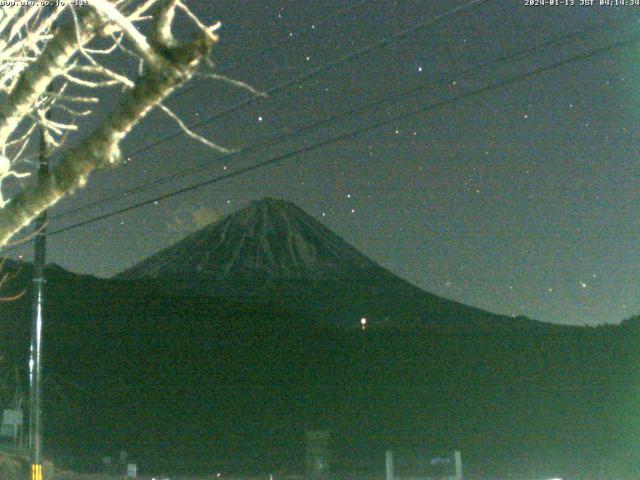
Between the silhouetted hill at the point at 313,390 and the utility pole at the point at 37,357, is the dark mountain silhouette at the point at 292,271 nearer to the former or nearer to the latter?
the silhouetted hill at the point at 313,390

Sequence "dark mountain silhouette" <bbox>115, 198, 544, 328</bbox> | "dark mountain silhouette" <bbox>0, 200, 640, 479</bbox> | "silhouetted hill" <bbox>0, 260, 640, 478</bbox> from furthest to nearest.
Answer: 1. "dark mountain silhouette" <bbox>115, 198, 544, 328</bbox>
2. "silhouetted hill" <bbox>0, 260, 640, 478</bbox>
3. "dark mountain silhouette" <bbox>0, 200, 640, 479</bbox>

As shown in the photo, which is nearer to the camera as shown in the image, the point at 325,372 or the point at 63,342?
the point at 63,342

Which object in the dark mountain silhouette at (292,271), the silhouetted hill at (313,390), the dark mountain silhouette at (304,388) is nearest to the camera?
the dark mountain silhouette at (304,388)

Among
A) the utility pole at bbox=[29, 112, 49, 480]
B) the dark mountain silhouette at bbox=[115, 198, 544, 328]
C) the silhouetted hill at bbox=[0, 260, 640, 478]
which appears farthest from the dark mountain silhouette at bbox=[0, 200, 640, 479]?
the dark mountain silhouette at bbox=[115, 198, 544, 328]

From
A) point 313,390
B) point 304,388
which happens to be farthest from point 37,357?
point 304,388

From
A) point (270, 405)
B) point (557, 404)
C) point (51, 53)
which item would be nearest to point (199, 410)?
point (270, 405)

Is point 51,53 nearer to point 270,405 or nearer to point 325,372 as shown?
point 270,405

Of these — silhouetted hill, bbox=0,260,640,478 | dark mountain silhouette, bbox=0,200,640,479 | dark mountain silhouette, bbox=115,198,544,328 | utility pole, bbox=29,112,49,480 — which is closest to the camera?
utility pole, bbox=29,112,49,480

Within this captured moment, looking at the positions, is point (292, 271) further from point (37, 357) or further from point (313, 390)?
point (37, 357)

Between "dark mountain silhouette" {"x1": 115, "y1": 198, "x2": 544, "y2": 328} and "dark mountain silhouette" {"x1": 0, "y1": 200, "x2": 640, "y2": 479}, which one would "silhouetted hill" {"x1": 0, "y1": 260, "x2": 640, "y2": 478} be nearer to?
"dark mountain silhouette" {"x1": 0, "y1": 200, "x2": 640, "y2": 479}

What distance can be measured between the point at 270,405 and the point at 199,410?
4.45m

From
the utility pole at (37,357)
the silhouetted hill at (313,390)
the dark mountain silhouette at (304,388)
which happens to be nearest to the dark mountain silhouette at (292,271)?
the dark mountain silhouette at (304,388)

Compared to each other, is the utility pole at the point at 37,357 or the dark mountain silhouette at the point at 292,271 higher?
the dark mountain silhouette at the point at 292,271

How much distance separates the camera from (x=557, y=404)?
48.6m
